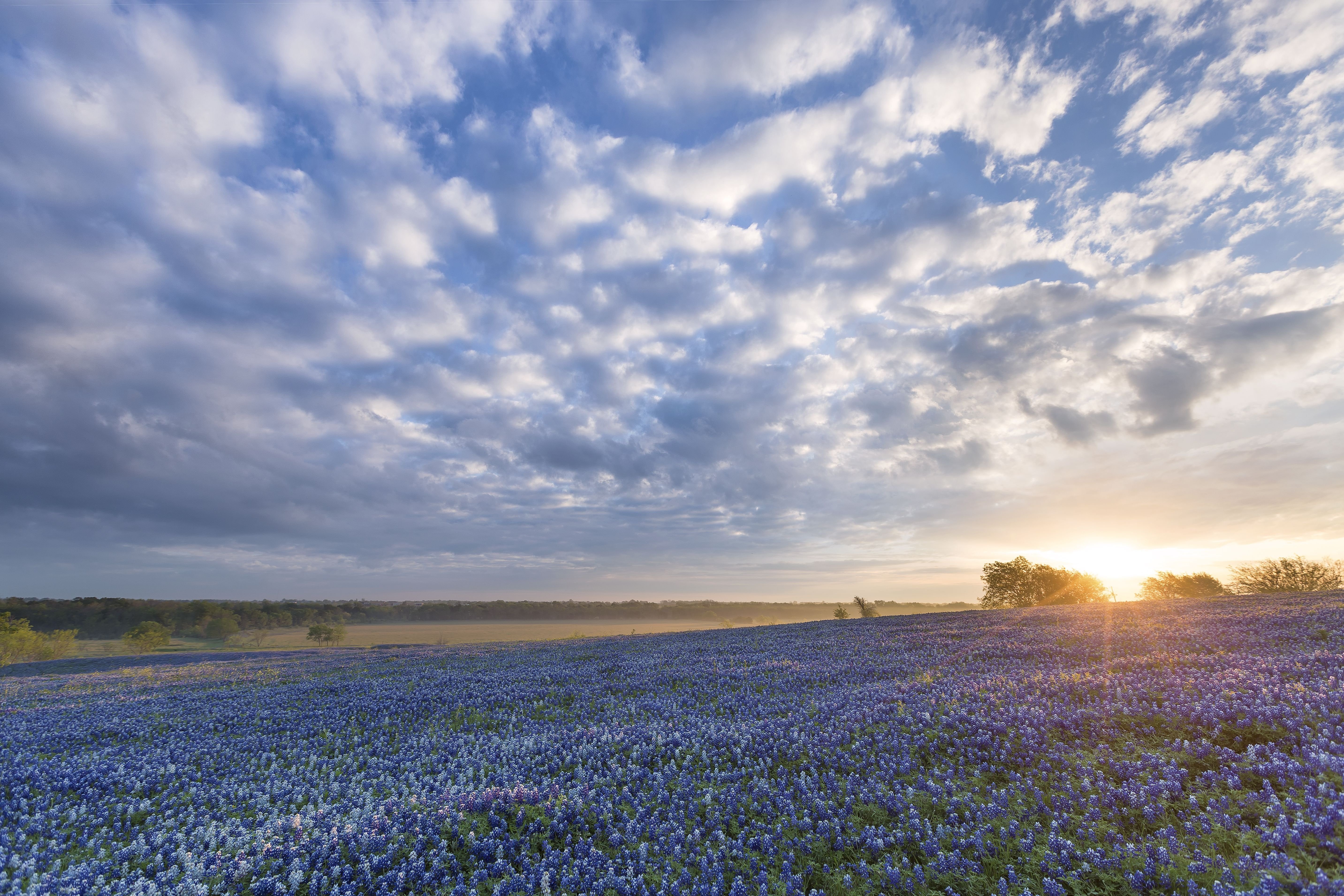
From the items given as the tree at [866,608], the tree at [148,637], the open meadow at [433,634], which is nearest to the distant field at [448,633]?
the open meadow at [433,634]

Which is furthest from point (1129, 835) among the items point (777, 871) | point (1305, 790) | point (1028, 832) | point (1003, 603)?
point (1003, 603)

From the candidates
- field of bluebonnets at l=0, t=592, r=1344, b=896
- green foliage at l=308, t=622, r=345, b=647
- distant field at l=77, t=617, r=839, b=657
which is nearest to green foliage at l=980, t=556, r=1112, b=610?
distant field at l=77, t=617, r=839, b=657

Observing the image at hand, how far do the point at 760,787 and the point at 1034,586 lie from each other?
196 ft

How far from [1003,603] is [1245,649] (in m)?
52.2

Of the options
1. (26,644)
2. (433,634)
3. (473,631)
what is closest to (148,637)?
(26,644)


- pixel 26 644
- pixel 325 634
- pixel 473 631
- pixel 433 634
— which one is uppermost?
pixel 26 644

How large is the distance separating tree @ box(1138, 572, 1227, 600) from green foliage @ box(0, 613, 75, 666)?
97.4 meters

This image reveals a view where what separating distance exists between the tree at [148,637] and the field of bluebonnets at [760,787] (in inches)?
2473

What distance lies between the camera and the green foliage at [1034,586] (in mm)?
50938

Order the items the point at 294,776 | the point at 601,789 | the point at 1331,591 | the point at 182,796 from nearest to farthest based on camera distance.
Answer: the point at 601,789 → the point at 182,796 → the point at 294,776 → the point at 1331,591

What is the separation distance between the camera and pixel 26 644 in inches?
1986

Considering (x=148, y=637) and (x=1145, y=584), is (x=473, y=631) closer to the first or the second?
(x=148, y=637)

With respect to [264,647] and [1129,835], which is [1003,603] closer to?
[1129,835]

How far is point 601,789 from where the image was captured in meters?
7.53
